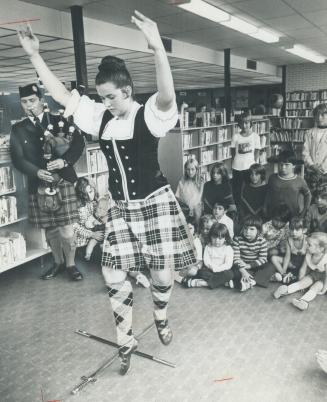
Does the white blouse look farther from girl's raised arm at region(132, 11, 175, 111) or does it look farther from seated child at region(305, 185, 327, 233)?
seated child at region(305, 185, 327, 233)

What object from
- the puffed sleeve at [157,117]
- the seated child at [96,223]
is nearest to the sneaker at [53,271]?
the seated child at [96,223]

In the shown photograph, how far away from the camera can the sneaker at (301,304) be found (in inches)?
115

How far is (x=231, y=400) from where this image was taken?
6.56 ft

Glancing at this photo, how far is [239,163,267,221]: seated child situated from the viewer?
4633mm

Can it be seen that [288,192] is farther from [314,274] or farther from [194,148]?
[194,148]

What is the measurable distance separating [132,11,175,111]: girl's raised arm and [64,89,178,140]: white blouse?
94 millimetres

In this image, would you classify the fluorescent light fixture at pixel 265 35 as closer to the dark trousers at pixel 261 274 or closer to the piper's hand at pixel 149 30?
the dark trousers at pixel 261 274

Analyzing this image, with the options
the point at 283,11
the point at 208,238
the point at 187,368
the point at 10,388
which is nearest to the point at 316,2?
the point at 283,11

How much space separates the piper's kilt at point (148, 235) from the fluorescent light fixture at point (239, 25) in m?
3.79

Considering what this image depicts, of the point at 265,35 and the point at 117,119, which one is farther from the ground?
the point at 265,35

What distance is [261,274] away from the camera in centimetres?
346

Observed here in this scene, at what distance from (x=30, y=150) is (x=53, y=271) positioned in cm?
116

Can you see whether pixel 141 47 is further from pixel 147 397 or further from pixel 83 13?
pixel 147 397

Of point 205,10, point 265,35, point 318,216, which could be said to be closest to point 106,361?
point 318,216
